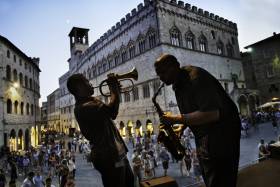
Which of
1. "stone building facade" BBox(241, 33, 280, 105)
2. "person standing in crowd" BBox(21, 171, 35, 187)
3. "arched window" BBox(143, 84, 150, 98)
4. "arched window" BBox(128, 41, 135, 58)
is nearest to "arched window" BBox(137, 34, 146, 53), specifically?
"arched window" BBox(128, 41, 135, 58)

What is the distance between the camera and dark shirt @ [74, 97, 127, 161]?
2.75 meters

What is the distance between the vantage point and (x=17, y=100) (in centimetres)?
3047

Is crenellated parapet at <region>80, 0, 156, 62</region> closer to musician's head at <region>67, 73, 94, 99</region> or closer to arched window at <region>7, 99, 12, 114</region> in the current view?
arched window at <region>7, 99, 12, 114</region>

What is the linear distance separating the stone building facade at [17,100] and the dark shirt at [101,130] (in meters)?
26.6

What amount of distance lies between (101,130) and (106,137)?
105 mm

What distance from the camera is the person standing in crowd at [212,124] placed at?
1891 millimetres

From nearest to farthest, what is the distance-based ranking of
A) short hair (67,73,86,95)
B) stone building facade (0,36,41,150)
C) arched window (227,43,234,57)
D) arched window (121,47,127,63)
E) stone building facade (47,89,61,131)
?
short hair (67,73,86,95), stone building facade (0,36,41,150), arched window (121,47,127,63), arched window (227,43,234,57), stone building facade (47,89,61,131)

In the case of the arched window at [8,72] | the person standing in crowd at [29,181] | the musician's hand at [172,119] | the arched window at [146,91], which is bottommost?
Answer: the person standing in crowd at [29,181]

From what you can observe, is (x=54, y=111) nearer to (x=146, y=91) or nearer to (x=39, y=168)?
(x=146, y=91)

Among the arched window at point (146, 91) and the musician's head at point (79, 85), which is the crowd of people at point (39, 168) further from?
the arched window at point (146, 91)

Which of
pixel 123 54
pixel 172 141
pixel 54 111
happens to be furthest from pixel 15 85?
pixel 54 111

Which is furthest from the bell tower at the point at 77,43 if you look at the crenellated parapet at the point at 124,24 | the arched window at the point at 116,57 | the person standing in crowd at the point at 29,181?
the person standing in crowd at the point at 29,181

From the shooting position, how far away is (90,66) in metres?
42.8

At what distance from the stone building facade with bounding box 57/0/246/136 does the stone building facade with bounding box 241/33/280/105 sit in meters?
5.03
